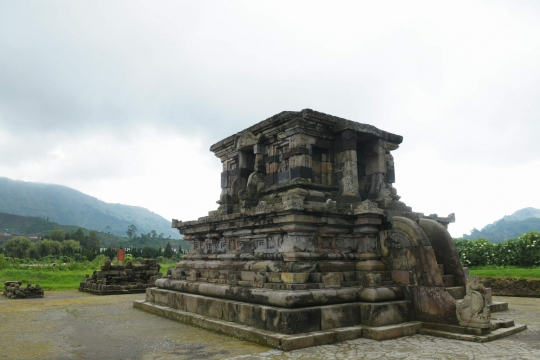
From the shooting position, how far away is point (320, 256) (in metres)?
8.51

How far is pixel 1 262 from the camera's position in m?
31.9

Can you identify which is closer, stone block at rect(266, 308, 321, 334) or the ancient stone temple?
stone block at rect(266, 308, 321, 334)

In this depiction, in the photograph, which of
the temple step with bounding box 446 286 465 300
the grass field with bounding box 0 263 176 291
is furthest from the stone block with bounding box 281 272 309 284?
the grass field with bounding box 0 263 176 291

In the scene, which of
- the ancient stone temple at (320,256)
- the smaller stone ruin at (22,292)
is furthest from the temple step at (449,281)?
the smaller stone ruin at (22,292)

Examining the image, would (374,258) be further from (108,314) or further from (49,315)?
(49,315)

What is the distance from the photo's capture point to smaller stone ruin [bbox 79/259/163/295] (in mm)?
18875

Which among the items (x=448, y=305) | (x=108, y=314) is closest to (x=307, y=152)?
(x=448, y=305)

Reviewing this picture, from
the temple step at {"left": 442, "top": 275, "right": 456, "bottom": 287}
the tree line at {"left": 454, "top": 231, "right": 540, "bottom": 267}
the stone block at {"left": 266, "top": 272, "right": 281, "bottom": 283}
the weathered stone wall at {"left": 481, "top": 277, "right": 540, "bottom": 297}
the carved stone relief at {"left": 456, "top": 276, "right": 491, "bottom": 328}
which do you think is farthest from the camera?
the tree line at {"left": 454, "top": 231, "right": 540, "bottom": 267}

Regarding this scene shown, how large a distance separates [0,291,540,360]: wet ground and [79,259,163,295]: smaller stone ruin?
8939mm

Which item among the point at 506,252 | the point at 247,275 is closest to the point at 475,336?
the point at 247,275

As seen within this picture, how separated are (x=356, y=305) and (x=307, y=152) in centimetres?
373

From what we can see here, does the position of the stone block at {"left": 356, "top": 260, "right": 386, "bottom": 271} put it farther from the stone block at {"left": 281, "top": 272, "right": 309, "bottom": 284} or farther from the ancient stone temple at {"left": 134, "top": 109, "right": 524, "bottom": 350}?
the stone block at {"left": 281, "top": 272, "right": 309, "bottom": 284}

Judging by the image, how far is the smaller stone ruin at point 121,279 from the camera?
1888 cm

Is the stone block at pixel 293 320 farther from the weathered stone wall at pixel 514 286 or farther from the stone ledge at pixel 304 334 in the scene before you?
the weathered stone wall at pixel 514 286
